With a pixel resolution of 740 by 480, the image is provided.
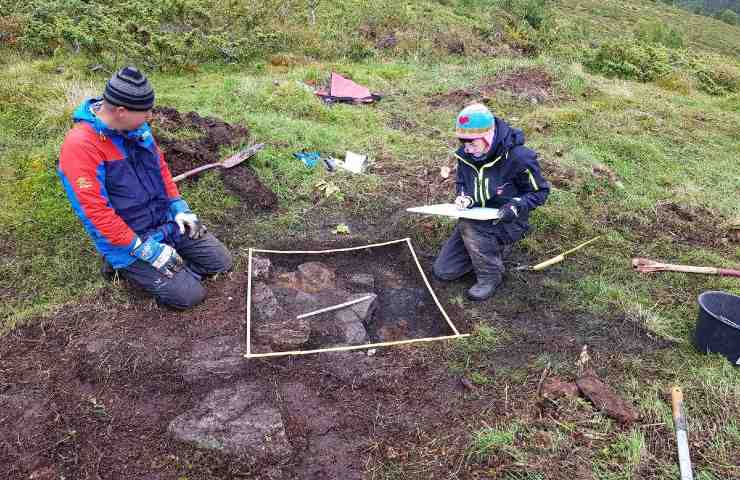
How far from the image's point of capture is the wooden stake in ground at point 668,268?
171 inches

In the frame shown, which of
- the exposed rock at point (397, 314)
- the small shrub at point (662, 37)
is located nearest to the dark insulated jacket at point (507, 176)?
the exposed rock at point (397, 314)

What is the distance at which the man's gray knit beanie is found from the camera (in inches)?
125

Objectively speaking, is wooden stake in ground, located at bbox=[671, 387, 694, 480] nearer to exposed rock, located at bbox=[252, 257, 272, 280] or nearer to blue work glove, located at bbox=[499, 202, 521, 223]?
blue work glove, located at bbox=[499, 202, 521, 223]

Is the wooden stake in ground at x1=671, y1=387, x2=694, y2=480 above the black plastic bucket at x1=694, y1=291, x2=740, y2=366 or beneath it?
beneath

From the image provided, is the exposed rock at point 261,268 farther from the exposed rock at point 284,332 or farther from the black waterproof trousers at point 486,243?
the black waterproof trousers at point 486,243

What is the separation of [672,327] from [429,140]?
4.18m

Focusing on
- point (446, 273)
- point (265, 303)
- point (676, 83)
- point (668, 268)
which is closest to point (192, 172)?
point (265, 303)

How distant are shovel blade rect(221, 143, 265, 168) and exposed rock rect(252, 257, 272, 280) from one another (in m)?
1.58

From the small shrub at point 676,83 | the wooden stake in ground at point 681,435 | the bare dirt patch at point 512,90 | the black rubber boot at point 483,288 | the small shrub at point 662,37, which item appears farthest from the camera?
the small shrub at point 662,37

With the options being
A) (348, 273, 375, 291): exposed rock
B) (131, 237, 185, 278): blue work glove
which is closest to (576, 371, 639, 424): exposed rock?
(348, 273, 375, 291): exposed rock

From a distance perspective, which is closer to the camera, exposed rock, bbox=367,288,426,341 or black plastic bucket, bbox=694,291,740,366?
black plastic bucket, bbox=694,291,740,366

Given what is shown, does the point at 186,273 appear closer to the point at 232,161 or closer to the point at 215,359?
the point at 215,359

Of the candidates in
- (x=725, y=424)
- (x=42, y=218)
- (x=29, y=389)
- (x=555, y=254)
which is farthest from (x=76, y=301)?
(x=725, y=424)

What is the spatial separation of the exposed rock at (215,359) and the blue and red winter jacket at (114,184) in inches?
35.2
